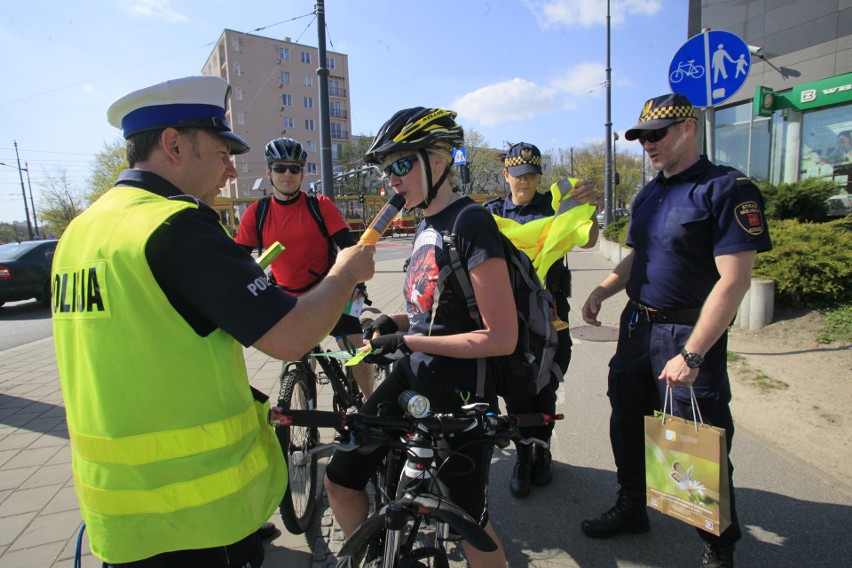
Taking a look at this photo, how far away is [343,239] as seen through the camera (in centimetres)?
364

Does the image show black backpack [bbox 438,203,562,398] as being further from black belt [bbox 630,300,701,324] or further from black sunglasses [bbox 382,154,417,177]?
black belt [bbox 630,300,701,324]

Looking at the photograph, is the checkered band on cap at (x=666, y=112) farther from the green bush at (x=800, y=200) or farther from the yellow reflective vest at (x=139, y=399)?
the green bush at (x=800, y=200)

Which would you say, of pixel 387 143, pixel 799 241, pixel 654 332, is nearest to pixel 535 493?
pixel 654 332

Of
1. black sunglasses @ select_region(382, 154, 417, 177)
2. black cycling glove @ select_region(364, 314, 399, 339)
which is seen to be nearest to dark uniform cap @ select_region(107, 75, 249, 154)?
black sunglasses @ select_region(382, 154, 417, 177)

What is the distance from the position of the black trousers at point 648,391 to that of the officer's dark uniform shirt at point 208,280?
6.44 ft

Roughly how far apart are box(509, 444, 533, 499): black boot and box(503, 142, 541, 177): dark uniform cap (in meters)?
2.04

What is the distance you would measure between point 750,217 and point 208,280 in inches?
85.8

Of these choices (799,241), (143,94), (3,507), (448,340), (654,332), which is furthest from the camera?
(799,241)

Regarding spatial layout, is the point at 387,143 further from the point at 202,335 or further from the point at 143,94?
the point at 202,335

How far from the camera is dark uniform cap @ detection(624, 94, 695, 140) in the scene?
239 cm

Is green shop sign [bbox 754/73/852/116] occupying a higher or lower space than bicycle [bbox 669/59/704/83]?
higher

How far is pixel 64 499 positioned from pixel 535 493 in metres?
3.16

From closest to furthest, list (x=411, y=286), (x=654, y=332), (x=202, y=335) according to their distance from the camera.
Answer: (x=202, y=335) < (x=411, y=286) < (x=654, y=332)

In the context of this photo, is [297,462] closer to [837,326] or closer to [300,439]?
[300,439]
